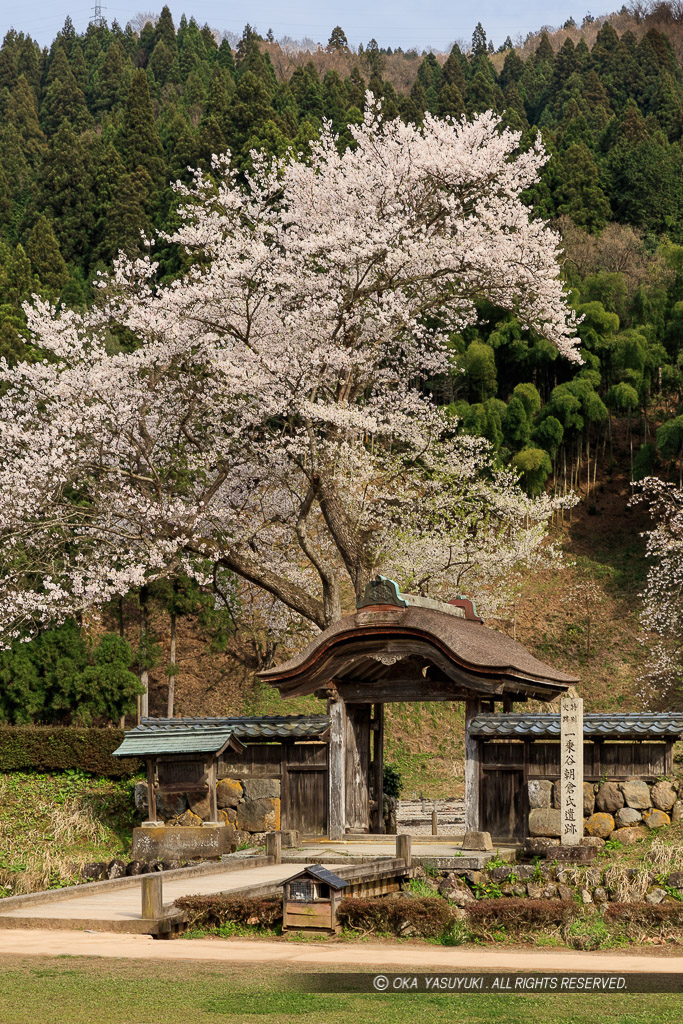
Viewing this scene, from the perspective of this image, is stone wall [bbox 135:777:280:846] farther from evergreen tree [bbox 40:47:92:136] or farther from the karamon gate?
evergreen tree [bbox 40:47:92:136]

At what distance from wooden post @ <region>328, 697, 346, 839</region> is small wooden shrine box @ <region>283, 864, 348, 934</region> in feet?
16.6

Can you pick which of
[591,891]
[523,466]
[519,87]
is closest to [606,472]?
[523,466]

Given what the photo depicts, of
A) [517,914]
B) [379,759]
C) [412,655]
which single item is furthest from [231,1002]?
[379,759]

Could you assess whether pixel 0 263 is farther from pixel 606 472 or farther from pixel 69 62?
pixel 69 62

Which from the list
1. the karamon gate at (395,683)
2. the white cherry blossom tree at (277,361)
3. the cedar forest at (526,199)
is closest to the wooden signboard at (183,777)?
the karamon gate at (395,683)

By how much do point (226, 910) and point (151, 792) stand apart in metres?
5.64

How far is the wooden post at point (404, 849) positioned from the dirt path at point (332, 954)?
2.42 metres

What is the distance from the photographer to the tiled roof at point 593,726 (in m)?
14.9

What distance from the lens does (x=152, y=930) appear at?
35.3 ft

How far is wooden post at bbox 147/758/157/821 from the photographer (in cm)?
1662

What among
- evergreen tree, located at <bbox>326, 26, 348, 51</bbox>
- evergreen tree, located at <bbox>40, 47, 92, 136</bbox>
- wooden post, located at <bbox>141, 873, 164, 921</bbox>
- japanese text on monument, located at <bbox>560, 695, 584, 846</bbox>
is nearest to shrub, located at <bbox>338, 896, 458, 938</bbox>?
wooden post, located at <bbox>141, 873, 164, 921</bbox>

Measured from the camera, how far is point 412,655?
16094 mm

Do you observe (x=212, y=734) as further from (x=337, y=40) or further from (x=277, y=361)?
(x=337, y=40)

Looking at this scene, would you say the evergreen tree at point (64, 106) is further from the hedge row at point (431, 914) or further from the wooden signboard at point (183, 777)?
the hedge row at point (431, 914)
